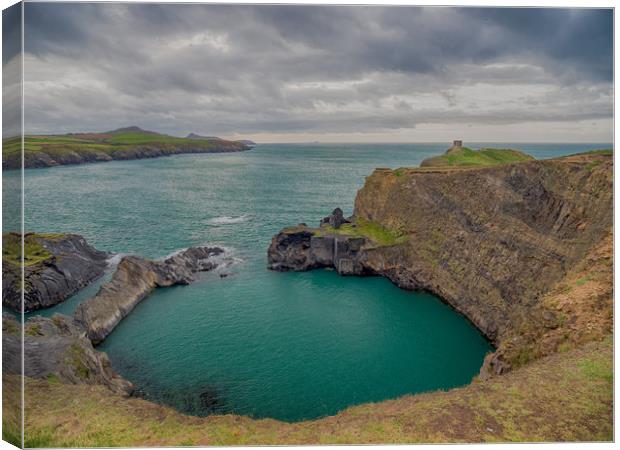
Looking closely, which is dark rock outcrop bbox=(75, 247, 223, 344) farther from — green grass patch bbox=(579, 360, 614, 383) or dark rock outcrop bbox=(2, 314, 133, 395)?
green grass patch bbox=(579, 360, 614, 383)

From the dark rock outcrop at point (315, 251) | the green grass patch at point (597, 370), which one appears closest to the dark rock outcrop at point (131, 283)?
the dark rock outcrop at point (315, 251)

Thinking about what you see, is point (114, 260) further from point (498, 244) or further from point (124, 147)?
point (124, 147)

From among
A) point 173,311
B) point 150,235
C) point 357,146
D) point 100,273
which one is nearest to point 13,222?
point 173,311

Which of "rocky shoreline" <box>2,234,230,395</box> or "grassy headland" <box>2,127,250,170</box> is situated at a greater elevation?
"grassy headland" <box>2,127,250,170</box>

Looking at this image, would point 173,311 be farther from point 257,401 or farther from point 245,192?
point 245,192

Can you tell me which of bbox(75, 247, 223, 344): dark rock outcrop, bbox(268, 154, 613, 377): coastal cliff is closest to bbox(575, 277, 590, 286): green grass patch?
bbox(268, 154, 613, 377): coastal cliff

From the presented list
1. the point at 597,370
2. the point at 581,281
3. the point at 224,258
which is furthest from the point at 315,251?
the point at 597,370

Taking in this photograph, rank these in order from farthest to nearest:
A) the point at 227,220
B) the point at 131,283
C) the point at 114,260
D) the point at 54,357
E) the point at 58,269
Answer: the point at 227,220 < the point at 114,260 < the point at 131,283 < the point at 58,269 < the point at 54,357
